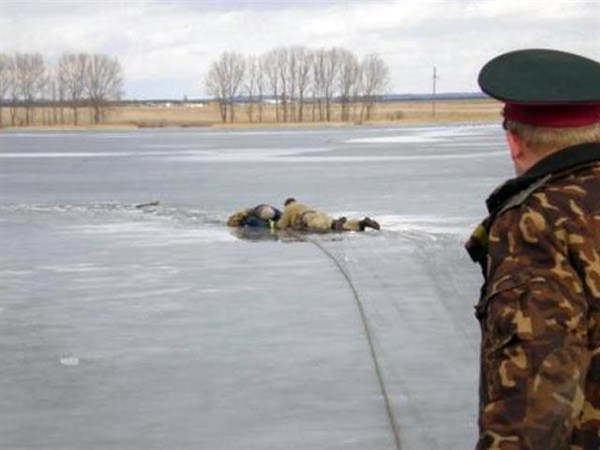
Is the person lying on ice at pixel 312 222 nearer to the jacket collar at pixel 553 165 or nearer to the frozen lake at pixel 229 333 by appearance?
the frozen lake at pixel 229 333

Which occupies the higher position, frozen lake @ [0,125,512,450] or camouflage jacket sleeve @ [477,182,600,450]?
camouflage jacket sleeve @ [477,182,600,450]

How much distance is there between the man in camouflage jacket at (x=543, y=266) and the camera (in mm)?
2791

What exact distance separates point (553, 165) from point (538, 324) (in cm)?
39

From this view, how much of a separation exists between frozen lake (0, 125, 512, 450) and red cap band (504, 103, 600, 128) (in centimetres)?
482

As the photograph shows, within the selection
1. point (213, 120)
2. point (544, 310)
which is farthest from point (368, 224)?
point (213, 120)

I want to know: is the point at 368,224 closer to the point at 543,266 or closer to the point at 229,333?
the point at 229,333

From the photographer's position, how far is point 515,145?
10.0 ft

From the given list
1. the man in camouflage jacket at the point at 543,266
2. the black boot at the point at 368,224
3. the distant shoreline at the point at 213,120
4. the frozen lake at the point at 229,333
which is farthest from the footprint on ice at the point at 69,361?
the distant shoreline at the point at 213,120

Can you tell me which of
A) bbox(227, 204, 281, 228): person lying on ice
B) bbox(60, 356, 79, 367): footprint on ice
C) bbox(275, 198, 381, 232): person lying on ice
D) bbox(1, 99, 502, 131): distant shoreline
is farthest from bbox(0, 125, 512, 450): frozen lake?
bbox(1, 99, 502, 131): distant shoreline

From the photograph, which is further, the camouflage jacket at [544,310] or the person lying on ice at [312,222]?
the person lying on ice at [312,222]

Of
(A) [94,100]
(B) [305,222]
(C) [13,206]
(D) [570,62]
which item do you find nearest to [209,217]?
(B) [305,222]

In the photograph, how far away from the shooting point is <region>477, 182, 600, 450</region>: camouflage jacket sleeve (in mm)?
2787

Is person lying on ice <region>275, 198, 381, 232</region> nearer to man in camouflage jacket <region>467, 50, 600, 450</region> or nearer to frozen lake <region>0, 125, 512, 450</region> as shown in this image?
frozen lake <region>0, 125, 512, 450</region>

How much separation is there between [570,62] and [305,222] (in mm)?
19385
